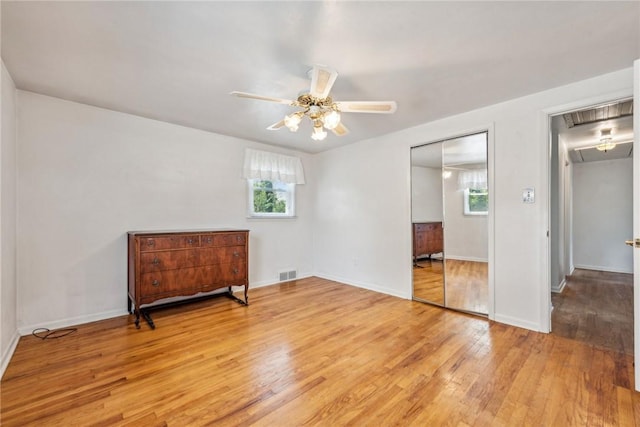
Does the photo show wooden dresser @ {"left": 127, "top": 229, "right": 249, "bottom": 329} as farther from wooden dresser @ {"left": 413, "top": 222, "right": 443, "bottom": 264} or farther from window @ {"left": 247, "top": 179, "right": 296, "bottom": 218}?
wooden dresser @ {"left": 413, "top": 222, "right": 443, "bottom": 264}

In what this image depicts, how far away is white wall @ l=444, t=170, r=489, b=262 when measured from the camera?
10.1 ft

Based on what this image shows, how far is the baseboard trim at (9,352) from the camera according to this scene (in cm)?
201

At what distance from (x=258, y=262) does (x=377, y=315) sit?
2.08 m

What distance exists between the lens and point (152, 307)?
10.8ft

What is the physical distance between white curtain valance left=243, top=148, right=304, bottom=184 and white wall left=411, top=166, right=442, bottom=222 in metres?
1.94

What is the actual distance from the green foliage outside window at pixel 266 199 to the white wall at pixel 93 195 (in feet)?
1.81

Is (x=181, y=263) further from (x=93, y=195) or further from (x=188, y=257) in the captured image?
(x=93, y=195)

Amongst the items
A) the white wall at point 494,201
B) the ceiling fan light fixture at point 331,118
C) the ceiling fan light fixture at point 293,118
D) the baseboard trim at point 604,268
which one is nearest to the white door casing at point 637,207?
the white wall at point 494,201

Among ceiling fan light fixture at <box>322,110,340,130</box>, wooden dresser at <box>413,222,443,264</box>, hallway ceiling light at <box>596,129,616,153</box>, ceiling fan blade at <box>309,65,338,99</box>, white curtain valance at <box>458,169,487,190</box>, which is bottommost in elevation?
wooden dresser at <box>413,222,443,264</box>

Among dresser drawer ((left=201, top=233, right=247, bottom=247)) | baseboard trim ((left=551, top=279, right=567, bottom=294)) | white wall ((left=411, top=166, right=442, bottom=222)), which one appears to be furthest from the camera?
baseboard trim ((left=551, top=279, right=567, bottom=294))

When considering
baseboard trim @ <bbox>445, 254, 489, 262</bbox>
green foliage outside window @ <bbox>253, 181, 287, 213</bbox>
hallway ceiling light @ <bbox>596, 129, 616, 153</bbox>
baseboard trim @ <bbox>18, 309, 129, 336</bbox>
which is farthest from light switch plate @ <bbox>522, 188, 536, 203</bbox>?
baseboard trim @ <bbox>18, 309, 129, 336</bbox>

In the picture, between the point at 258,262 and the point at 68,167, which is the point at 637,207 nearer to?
the point at 258,262

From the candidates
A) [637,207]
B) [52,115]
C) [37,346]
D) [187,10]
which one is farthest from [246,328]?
[637,207]

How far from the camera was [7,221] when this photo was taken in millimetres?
2270
